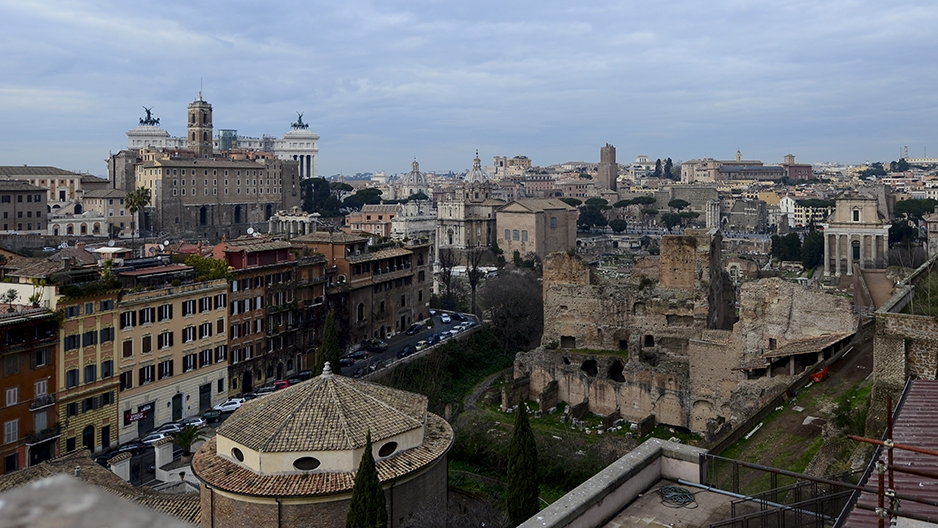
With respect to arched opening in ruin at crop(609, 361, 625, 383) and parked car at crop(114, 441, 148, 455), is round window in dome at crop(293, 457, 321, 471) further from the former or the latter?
arched opening in ruin at crop(609, 361, 625, 383)

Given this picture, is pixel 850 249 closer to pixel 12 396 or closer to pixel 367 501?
pixel 12 396

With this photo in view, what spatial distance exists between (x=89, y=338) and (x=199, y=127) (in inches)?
3051

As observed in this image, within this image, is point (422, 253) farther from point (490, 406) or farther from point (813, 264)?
point (813, 264)

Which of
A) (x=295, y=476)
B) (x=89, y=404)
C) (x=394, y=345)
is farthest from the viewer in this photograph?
(x=394, y=345)

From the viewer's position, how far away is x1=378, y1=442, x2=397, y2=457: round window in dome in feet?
44.2

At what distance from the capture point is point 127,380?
81.3 feet

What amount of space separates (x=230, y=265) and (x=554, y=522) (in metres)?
24.7

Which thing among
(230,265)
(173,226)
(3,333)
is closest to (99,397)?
(3,333)

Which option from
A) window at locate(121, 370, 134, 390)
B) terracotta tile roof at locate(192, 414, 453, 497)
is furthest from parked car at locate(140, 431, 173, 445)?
terracotta tile roof at locate(192, 414, 453, 497)

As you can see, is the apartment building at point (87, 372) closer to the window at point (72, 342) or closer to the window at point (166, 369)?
the window at point (72, 342)

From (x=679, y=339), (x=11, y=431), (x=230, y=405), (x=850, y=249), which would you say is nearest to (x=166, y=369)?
(x=230, y=405)

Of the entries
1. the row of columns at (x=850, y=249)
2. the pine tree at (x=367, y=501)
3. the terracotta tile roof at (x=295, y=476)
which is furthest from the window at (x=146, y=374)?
the row of columns at (x=850, y=249)

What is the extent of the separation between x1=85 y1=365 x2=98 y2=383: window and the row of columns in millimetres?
48158

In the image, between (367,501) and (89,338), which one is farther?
(89,338)
